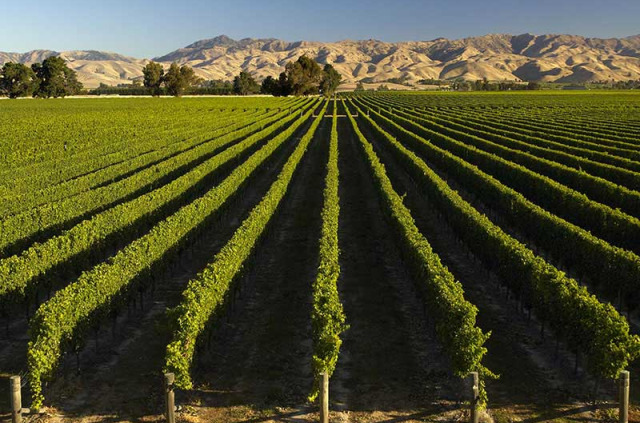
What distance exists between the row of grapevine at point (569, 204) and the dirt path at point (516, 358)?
4.97 meters

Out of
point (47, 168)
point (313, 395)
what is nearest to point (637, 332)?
point (313, 395)

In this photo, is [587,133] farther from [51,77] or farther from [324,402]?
[51,77]

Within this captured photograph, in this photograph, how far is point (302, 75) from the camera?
159250mm

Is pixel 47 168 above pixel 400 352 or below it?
above

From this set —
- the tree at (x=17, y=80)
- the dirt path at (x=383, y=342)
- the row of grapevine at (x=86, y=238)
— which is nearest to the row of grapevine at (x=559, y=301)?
the dirt path at (x=383, y=342)

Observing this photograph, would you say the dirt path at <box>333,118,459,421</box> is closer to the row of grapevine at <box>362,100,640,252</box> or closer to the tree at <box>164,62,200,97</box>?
the row of grapevine at <box>362,100,640,252</box>

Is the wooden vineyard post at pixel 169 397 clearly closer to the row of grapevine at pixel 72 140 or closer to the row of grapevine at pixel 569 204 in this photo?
the row of grapevine at pixel 569 204

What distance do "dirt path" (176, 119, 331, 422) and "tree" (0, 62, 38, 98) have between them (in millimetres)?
150288

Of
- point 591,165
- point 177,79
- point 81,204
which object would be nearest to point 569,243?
point 591,165

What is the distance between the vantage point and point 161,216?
2273cm

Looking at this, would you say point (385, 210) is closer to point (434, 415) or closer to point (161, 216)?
point (161, 216)

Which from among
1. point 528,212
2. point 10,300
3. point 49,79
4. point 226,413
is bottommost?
point 226,413

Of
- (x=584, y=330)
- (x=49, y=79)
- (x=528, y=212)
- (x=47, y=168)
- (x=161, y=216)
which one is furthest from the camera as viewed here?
(x=49, y=79)

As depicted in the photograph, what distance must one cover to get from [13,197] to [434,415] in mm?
20670
